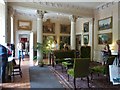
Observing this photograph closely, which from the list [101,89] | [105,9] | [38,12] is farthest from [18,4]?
[101,89]

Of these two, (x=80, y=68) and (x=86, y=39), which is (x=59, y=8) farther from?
(x=80, y=68)

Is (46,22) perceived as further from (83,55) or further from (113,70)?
(113,70)

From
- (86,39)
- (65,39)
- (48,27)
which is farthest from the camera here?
(65,39)

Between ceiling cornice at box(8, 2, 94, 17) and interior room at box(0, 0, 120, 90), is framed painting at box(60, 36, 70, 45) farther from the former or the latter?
ceiling cornice at box(8, 2, 94, 17)

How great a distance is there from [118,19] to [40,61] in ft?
18.0

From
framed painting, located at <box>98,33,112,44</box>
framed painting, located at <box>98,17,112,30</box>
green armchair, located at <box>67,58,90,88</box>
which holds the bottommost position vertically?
green armchair, located at <box>67,58,90,88</box>

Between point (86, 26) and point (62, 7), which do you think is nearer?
point (62, 7)

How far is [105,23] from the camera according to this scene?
12.1m

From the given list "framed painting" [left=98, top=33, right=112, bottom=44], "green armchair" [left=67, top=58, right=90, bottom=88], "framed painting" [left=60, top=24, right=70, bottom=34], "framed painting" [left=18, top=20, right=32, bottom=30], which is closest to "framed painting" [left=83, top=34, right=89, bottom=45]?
"framed painting" [left=98, top=33, right=112, bottom=44]

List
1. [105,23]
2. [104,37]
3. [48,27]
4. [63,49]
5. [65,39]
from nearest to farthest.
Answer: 1. [105,23]
2. [104,37]
3. [63,49]
4. [48,27]
5. [65,39]

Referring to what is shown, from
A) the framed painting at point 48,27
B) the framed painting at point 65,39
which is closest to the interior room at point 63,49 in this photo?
the framed painting at point 48,27

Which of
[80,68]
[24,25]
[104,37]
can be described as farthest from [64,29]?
[80,68]

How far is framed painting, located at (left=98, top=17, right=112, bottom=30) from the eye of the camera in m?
11.6

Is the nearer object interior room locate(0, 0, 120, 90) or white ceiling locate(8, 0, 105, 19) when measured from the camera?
interior room locate(0, 0, 120, 90)
